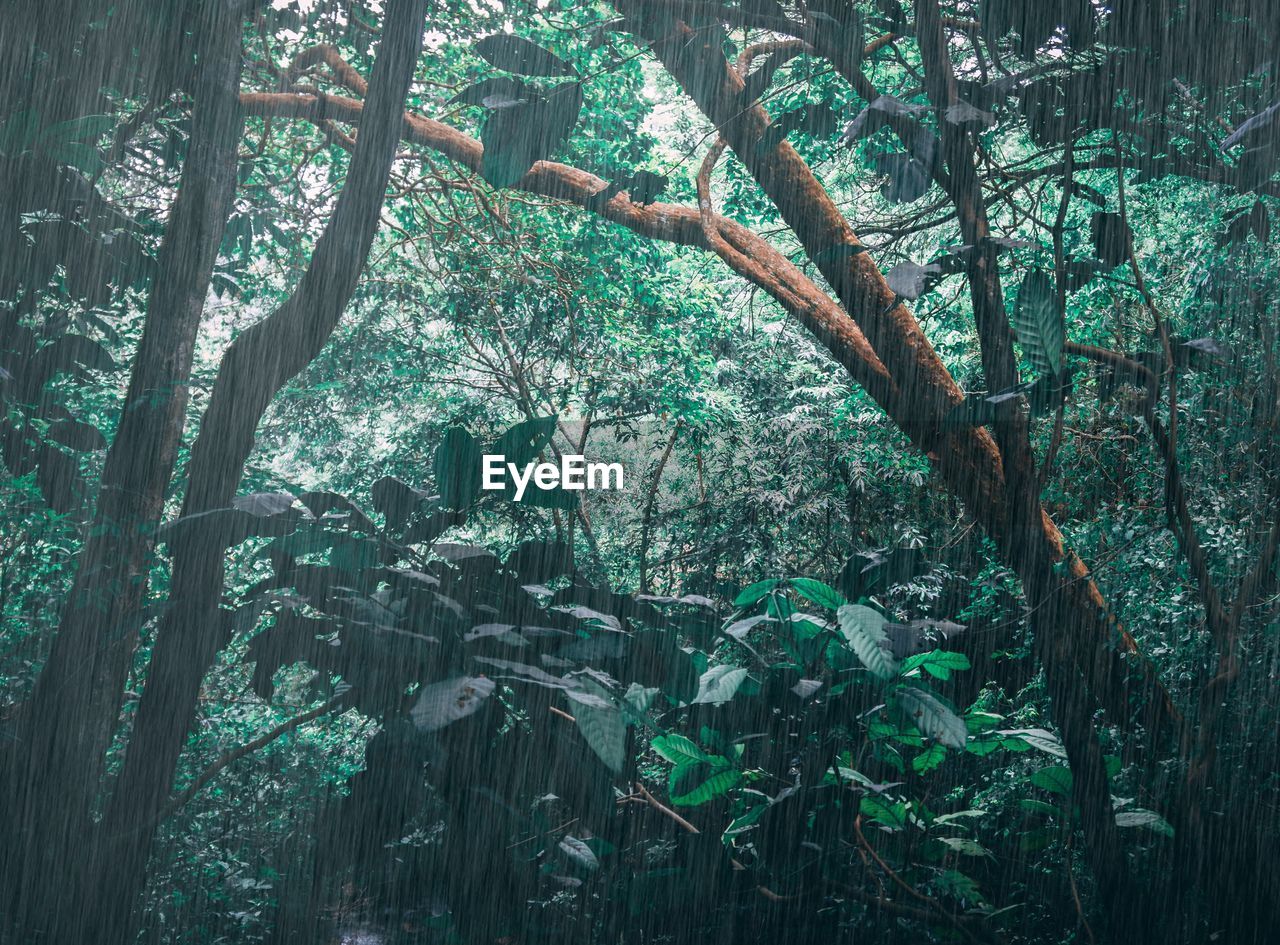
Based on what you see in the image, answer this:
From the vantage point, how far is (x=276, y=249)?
2553 mm

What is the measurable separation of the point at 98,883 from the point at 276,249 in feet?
5.98

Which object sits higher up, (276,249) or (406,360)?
(276,249)

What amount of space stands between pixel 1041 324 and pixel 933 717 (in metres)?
0.40

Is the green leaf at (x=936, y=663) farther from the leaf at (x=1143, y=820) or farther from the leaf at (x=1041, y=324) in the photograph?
the leaf at (x=1143, y=820)

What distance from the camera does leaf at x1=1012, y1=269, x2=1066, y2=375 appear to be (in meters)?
0.85

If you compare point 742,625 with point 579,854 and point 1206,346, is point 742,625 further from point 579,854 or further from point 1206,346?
point 1206,346

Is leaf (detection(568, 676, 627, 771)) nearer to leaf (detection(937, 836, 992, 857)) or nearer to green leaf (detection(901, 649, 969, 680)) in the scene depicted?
green leaf (detection(901, 649, 969, 680))

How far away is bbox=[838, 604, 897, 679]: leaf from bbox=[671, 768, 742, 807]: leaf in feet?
0.66

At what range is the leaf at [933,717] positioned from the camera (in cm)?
90

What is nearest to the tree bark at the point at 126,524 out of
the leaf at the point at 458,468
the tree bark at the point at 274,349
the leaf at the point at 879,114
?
the tree bark at the point at 274,349

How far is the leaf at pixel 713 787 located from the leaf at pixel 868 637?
0.66 ft

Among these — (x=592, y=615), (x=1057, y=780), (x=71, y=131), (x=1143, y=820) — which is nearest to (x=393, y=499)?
(x=592, y=615)

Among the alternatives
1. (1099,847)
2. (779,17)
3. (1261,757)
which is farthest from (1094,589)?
(779,17)

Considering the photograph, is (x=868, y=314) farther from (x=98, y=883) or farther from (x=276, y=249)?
(x=276, y=249)
